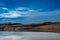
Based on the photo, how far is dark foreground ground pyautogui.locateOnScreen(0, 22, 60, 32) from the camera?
1794mm

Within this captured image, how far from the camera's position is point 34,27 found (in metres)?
1.83

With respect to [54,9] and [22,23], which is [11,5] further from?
[54,9]

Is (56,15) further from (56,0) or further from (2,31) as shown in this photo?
(2,31)

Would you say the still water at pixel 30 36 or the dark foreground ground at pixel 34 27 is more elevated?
the dark foreground ground at pixel 34 27

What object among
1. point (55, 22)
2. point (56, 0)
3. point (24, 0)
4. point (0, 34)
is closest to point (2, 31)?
point (0, 34)

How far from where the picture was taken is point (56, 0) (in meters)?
1.80

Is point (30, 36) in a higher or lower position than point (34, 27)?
lower

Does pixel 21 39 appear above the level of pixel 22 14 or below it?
below

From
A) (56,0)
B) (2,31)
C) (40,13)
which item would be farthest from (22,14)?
(56,0)

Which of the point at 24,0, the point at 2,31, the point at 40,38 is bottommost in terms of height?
the point at 40,38

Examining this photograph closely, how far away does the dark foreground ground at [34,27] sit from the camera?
179 centimetres

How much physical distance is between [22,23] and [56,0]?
58cm

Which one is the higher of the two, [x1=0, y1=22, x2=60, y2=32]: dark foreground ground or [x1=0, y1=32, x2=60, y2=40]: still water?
[x1=0, y1=22, x2=60, y2=32]: dark foreground ground

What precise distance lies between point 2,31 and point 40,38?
0.56m
